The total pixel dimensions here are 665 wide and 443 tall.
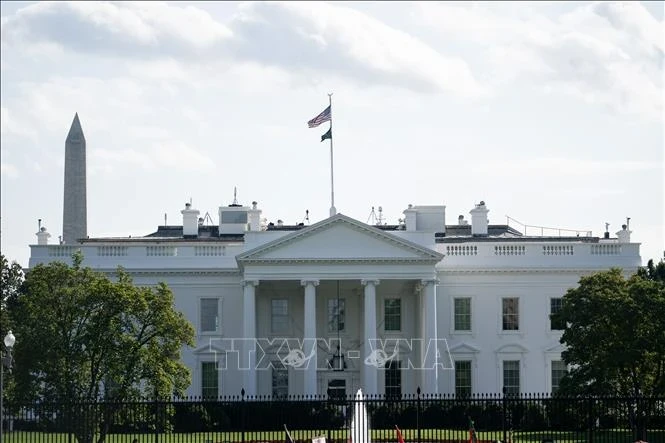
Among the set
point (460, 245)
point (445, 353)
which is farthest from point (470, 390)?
point (460, 245)

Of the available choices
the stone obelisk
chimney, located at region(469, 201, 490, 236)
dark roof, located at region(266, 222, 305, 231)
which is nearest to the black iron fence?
chimney, located at region(469, 201, 490, 236)

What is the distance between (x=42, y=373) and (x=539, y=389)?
3107 cm

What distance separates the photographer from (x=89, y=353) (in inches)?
2515

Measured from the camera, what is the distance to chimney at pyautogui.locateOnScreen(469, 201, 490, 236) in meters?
92.8

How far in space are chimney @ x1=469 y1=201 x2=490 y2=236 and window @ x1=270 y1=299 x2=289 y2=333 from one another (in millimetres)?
12509

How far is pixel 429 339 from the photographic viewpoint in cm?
8212

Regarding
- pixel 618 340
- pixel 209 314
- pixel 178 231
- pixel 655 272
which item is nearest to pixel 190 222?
pixel 178 231

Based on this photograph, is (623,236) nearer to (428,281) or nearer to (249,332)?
(428,281)

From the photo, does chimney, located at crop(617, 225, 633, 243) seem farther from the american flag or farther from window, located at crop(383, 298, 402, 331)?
the american flag

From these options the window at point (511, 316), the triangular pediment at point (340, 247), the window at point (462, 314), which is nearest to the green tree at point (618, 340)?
the triangular pediment at point (340, 247)

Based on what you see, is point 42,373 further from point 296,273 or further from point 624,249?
point 624,249

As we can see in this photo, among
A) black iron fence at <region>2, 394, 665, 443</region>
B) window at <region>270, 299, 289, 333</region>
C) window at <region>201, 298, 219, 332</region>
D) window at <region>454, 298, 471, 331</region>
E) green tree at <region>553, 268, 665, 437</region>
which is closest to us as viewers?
black iron fence at <region>2, 394, 665, 443</region>

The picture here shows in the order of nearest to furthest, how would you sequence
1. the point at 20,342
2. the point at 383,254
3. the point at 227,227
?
1. the point at 20,342
2. the point at 383,254
3. the point at 227,227

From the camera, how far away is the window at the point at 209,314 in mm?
85875
